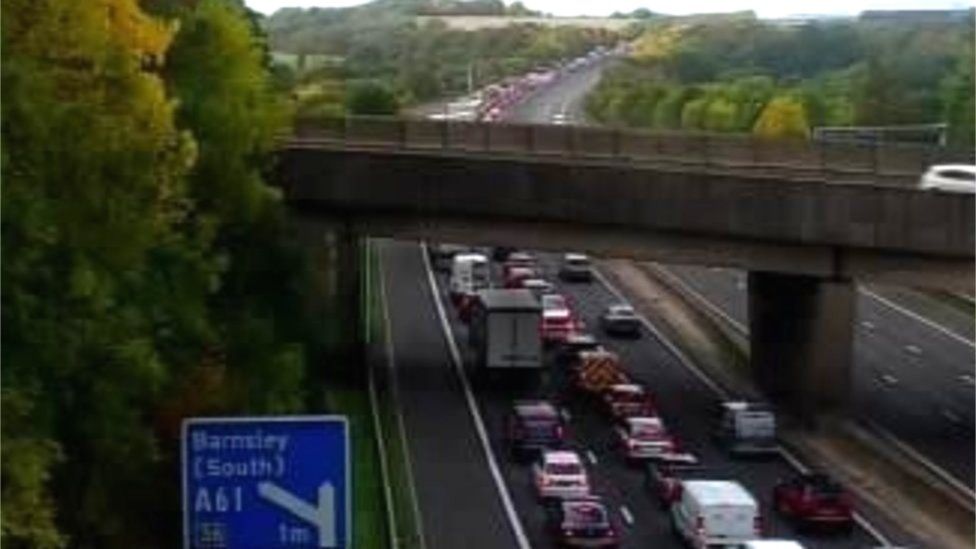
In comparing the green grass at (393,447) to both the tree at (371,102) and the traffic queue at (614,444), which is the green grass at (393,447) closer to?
the traffic queue at (614,444)

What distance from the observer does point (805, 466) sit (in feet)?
155

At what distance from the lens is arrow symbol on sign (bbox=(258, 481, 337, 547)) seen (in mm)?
11805

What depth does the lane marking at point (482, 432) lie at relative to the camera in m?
40.1

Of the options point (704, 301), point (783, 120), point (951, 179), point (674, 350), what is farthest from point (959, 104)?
point (951, 179)

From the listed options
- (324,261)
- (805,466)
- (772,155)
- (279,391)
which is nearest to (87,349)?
(279,391)

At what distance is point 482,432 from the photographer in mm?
50562

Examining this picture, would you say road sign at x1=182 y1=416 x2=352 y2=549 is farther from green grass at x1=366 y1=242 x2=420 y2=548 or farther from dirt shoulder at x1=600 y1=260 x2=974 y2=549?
dirt shoulder at x1=600 y1=260 x2=974 y2=549

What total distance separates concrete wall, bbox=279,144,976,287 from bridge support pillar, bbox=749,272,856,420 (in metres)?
1.56

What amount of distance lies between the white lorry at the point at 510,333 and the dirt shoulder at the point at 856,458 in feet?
15.5

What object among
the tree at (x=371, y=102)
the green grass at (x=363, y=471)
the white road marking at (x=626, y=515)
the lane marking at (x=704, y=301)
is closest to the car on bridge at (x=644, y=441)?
the white road marking at (x=626, y=515)

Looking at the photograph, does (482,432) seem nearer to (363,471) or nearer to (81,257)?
(363,471)

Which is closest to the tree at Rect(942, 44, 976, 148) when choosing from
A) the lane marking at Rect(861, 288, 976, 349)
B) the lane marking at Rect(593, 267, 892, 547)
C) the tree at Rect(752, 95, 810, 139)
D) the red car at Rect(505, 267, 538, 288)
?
the tree at Rect(752, 95, 810, 139)

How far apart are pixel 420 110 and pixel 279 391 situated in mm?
142306

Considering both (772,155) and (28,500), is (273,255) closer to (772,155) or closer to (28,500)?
(772,155)
